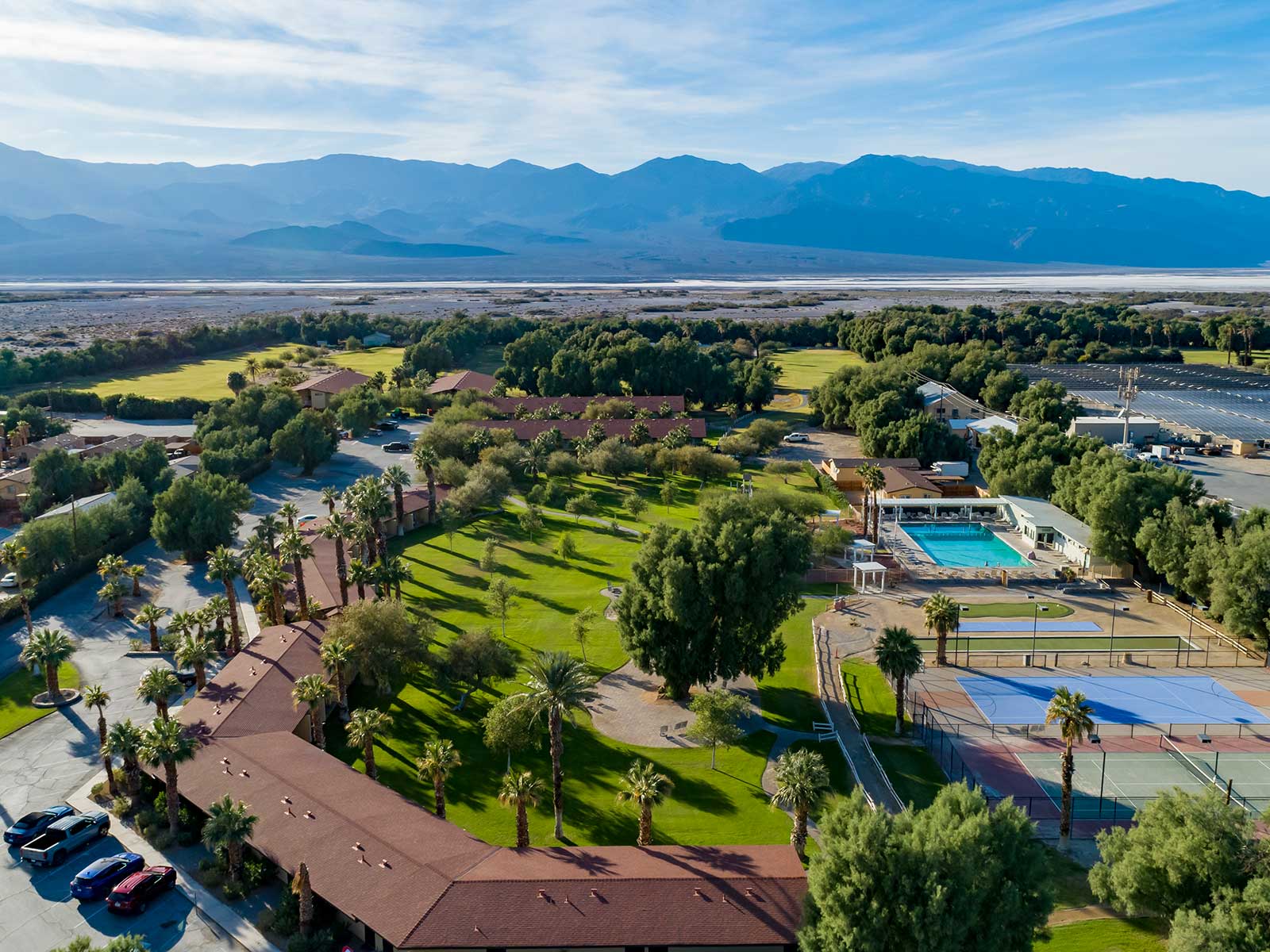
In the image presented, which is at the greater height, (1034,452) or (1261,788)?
(1034,452)

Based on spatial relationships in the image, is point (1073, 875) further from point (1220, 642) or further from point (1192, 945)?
point (1220, 642)

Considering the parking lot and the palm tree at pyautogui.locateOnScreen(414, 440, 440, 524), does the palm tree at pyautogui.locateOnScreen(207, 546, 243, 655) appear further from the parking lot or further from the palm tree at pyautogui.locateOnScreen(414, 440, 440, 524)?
the palm tree at pyautogui.locateOnScreen(414, 440, 440, 524)

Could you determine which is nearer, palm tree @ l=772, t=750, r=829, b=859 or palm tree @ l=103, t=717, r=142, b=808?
palm tree @ l=772, t=750, r=829, b=859

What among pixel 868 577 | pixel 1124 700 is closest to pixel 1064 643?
pixel 1124 700

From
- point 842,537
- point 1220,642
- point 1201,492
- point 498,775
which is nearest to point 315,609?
point 498,775

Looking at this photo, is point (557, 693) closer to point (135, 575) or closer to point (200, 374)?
point (135, 575)

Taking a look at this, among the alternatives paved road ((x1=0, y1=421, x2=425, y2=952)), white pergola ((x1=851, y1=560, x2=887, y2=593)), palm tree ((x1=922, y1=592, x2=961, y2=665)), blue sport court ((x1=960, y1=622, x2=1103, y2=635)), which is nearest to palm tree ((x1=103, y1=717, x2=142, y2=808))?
paved road ((x1=0, y1=421, x2=425, y2=952))

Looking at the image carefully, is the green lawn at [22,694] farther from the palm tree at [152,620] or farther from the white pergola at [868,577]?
the white pergola at [868,577]
